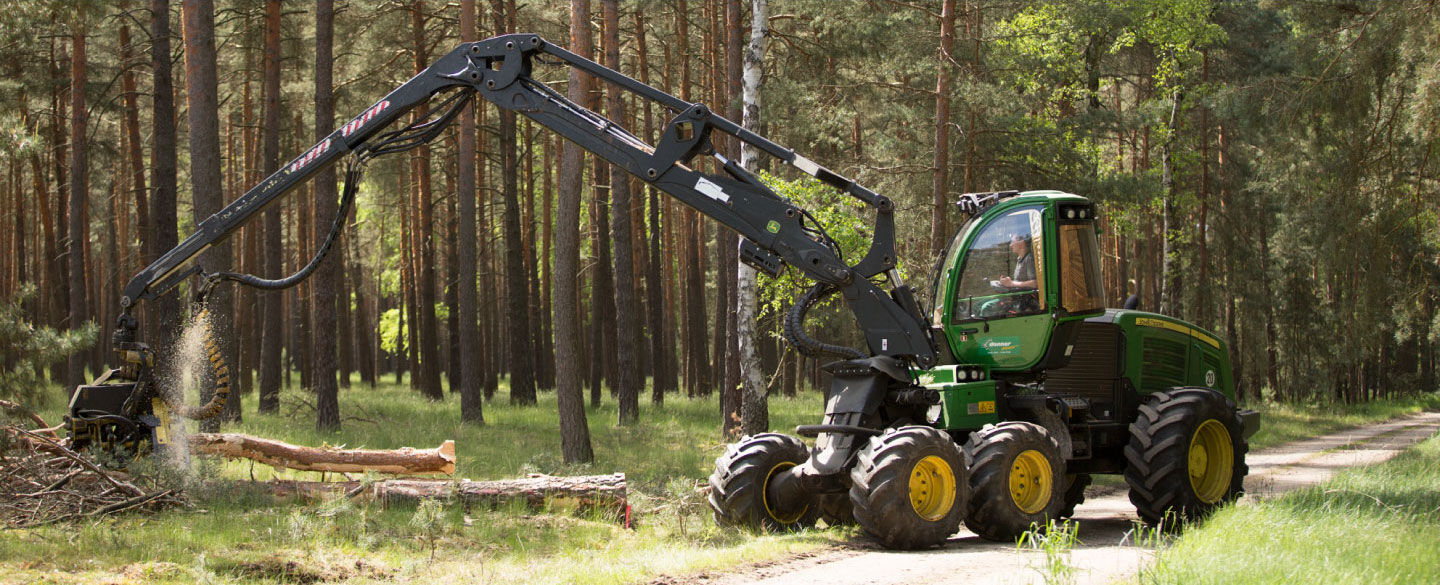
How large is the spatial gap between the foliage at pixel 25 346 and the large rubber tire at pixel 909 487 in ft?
33.7

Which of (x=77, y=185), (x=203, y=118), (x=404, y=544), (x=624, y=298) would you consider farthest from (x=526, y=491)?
(x=77, y=185)

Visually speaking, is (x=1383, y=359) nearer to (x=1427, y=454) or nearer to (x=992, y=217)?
(x=1427, y=454)

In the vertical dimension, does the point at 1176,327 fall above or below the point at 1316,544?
above

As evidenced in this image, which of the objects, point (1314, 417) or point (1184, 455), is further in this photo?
point (1314, 417)

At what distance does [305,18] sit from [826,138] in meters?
14.3

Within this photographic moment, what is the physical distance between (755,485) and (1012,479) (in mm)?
2098

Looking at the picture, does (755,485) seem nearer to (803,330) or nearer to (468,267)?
(803,330)

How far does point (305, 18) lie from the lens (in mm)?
27844

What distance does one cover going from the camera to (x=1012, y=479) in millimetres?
9023

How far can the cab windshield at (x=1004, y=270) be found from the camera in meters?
9.63

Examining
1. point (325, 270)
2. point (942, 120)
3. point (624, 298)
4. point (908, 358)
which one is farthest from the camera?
point (624, 298)

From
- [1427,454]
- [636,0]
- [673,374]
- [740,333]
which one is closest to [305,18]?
[636,0]

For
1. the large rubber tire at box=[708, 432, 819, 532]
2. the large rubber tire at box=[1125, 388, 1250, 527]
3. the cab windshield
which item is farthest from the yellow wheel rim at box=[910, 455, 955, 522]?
the large rubber tire at box=[1125, 388, 1250, 527]

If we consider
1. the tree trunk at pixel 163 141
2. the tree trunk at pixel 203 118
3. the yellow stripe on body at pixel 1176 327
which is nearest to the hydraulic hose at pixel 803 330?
the yellow stripe on body at pixel 1176 327
